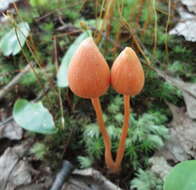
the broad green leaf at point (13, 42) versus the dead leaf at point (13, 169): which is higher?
the broad green leaf at point (13, 42)

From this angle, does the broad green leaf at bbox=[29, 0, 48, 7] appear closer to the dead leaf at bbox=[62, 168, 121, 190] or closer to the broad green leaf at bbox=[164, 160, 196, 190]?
the dead leaf at bbox=[62, 168, 121, 190]

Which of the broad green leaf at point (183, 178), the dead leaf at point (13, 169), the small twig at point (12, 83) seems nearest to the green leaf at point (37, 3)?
the small twig at point (12, 83)

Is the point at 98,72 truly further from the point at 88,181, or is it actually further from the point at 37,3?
the point at 37,3

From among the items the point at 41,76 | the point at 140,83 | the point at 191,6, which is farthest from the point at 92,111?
the point at 191,6

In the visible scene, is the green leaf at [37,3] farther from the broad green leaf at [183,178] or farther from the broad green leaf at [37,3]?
the broad green leaf at [183,178]

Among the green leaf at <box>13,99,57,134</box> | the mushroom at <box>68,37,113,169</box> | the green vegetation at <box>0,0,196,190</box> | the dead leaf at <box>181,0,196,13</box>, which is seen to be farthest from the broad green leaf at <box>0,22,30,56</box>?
the dead leaf at <box>181,0,196,13</box>

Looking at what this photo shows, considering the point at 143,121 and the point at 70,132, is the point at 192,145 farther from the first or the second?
the point at 70,132
